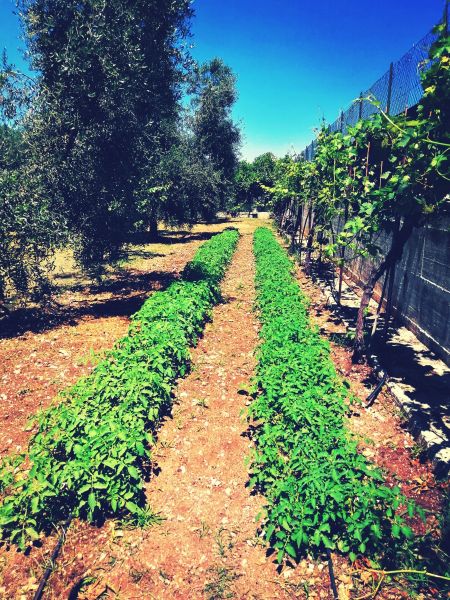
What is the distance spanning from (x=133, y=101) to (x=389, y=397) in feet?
34.7

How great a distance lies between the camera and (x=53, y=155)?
9.89m

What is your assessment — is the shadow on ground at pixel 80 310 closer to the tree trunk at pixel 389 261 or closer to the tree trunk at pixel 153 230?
the tree trunk at pixel 389 261

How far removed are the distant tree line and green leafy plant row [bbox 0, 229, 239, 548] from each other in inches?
181

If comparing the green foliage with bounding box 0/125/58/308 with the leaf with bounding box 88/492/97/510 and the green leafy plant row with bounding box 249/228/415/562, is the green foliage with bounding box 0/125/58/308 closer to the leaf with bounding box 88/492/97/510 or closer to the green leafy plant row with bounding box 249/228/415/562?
the green leafy plant row with bounding box 249/228/415/562

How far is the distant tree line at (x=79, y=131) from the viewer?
9.05 meters

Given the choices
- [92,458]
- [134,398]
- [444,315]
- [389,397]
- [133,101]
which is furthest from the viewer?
[133,101]

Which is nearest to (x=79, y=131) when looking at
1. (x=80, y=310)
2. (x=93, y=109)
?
(x=93, y=109)

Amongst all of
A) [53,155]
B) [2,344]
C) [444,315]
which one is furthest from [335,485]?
[53,155]

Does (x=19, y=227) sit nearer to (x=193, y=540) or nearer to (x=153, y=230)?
(x=193, y=540)

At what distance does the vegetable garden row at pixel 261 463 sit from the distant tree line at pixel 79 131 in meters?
4.53

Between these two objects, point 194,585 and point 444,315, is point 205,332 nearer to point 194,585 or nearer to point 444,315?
point 444,315

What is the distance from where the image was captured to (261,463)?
191 inches

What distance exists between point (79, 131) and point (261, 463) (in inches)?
374

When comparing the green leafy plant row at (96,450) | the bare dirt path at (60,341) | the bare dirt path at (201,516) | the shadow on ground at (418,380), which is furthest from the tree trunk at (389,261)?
the bare dirt path at (60,341)
